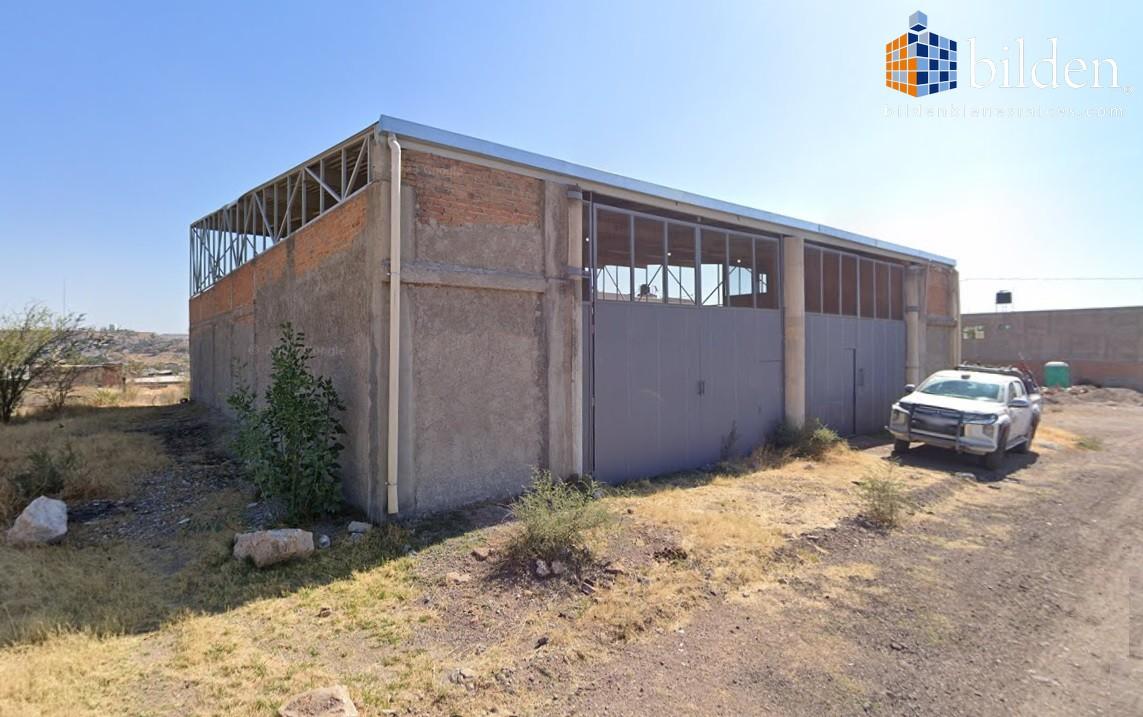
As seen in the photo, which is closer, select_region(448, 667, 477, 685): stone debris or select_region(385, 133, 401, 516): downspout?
select_region(448, 667, 477, 685): stone debris

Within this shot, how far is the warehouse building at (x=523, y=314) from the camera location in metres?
6.32

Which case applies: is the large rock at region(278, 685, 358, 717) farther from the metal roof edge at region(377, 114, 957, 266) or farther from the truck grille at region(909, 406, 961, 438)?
the truck grille at region(909, 406, 961, 438)

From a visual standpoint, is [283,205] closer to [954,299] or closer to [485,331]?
[485,331]

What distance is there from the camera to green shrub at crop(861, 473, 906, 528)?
6.85m

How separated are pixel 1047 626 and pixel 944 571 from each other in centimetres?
108

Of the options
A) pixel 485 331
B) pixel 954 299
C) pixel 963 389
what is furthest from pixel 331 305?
pixel 954 299

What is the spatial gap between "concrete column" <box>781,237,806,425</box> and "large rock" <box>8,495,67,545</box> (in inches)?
428

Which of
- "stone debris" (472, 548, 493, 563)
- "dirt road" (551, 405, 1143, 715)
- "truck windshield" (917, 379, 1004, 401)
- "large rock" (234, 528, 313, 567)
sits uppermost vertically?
"truck windshield" (917, 379, 1004, 401)

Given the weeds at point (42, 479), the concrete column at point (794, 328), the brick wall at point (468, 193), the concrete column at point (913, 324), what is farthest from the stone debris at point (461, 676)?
the concrete column at point (913, 324)

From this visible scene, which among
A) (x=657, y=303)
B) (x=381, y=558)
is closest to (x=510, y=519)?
(x=381, y=558)

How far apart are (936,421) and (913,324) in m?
5.56

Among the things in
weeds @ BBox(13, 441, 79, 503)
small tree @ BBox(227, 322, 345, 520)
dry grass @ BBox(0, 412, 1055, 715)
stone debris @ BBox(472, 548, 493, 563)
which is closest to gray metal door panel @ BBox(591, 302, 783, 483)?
dry grass @ BBox(0, 412, 1055, 715)

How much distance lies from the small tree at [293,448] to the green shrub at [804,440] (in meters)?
7.94

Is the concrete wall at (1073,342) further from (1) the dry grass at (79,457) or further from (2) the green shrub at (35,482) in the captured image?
(2) the green shrub at (35,482)
